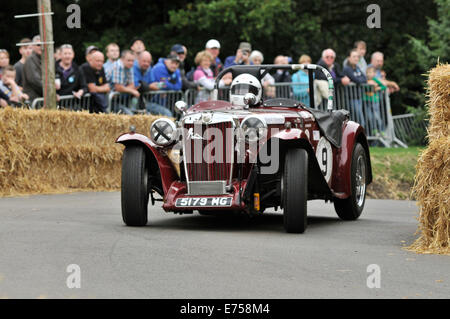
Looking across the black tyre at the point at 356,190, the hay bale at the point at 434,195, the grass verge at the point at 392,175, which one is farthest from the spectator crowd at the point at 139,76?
the hay bale at the point at 434,195

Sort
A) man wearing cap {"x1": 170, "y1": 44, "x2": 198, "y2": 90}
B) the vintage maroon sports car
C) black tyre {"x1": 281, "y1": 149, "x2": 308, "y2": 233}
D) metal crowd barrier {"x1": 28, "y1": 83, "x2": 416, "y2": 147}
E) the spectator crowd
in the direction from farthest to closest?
man wearing cap {"x1": 170, "y1": 44, "x2": 198, "y2": 90} < metal crowd barrier {"x1": 28, "y1": 83, "x2": 416, "y2": 147} < the spectator crowd < the vintage maroon sports car < black tyre {"x1": 281, "y1": 149, "x2": 308, "y2": 233}

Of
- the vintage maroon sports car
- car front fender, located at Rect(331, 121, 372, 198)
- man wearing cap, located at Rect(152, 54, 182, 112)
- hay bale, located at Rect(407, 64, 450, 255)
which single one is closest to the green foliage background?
man wearing cap, located at Rect(152, 54, 182, 112)

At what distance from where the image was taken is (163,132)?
10.5m

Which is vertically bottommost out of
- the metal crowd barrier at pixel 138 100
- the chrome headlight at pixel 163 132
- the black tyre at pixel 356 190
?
the black tyre at pixel 356 190

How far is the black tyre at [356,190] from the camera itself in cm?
1191

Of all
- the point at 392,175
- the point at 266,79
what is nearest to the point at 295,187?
the point at 392,175

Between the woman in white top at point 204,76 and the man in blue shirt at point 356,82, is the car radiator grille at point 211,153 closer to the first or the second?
the woman in white top at point 204,76

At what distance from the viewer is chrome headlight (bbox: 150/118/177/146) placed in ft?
34.4

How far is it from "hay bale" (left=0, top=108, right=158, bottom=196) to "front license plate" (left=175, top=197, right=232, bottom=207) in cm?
488

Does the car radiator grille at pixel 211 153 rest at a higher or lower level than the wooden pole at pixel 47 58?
lower

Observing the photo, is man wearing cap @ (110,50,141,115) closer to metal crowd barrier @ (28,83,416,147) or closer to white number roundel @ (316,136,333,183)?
metal crowd barrier @ (28,83,416,147)

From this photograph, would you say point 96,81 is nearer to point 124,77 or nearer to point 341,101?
point 124,77

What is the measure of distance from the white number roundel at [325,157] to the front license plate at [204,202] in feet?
5.01

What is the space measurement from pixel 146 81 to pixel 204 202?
30.6 feet
